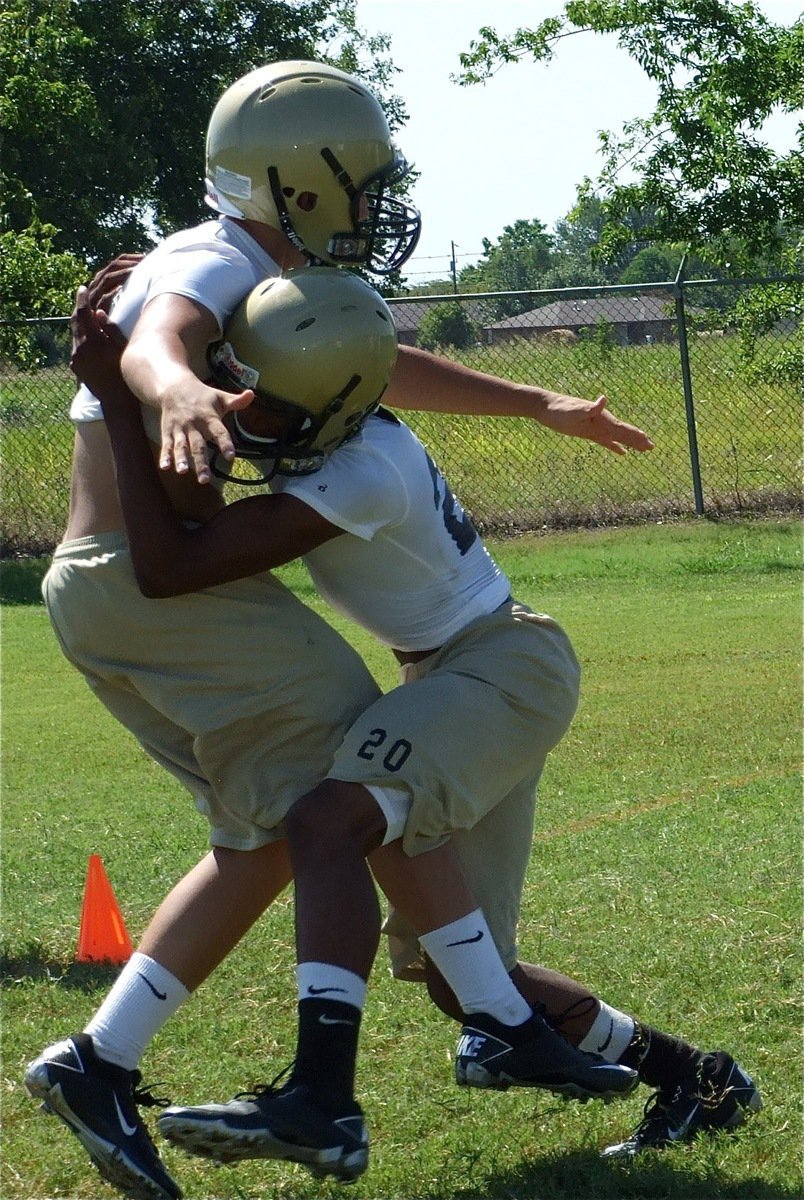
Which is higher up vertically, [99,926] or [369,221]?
[369,221]

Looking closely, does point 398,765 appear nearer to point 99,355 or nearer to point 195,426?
point 195,426

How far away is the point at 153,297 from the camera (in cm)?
323

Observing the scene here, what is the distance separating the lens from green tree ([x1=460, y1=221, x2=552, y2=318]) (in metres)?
30.9

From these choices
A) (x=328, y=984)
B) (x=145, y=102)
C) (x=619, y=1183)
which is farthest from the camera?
(x=145, y=102)

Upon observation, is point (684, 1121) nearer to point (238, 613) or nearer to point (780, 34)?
point (238, 613)

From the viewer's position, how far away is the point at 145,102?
37312 millimetres

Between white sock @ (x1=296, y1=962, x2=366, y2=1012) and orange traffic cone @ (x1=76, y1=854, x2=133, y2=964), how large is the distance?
1982mm

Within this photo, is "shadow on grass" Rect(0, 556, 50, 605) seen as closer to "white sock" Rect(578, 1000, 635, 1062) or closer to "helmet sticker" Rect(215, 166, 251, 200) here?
"helmet sticker" Rect(215, 166, 251, 200)

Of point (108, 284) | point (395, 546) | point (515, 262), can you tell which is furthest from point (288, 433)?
point (515, 262)

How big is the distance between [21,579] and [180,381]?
13009 millimetres

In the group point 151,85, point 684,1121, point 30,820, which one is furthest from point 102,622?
point 151,85

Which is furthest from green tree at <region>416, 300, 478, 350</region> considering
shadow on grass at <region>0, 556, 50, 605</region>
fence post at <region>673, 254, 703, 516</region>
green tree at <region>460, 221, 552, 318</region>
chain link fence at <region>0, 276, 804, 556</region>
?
green tree at <region>460, 221, 552, 318</region>

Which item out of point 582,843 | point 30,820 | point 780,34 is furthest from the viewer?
point 780,34

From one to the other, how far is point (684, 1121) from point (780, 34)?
12791mm
